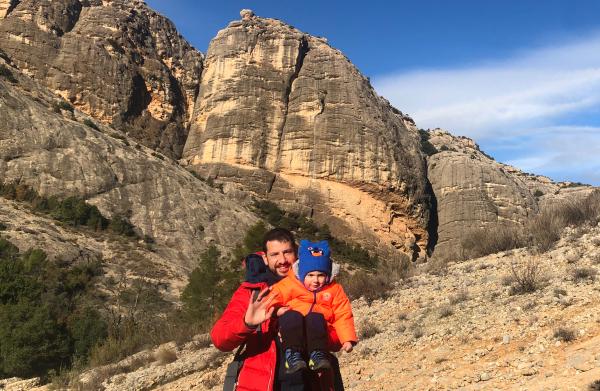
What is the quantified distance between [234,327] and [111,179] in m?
41.0

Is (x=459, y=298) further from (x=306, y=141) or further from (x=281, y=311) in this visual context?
(x=306, y=141)

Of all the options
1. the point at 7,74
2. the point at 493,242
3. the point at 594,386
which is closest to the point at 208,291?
the point at 493,242

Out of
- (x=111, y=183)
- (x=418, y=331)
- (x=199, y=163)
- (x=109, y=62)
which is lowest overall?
(x=418, y=331)

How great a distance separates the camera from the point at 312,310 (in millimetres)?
3115

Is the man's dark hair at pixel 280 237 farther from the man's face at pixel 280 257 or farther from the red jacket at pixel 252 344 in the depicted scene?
the red jacket at pixel 252 344

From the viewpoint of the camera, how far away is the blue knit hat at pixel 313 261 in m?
3.15

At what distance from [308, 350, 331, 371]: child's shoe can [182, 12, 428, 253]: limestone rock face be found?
50.2m

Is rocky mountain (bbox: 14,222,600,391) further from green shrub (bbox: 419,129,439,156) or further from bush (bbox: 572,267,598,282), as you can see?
green shrub (bbox: 419,129,439,156)

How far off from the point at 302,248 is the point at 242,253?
17.2 m

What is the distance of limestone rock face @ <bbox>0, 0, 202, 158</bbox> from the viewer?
54438mm

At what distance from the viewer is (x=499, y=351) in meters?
6.29

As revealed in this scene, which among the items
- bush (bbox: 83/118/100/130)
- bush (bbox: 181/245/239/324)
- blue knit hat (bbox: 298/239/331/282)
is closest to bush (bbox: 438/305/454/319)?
blue knit hat (bbox: 298/239/331/282)

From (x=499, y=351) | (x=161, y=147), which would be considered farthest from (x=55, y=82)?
(x=499, y=351)

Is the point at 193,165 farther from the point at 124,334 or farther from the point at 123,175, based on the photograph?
the point at 124,334
